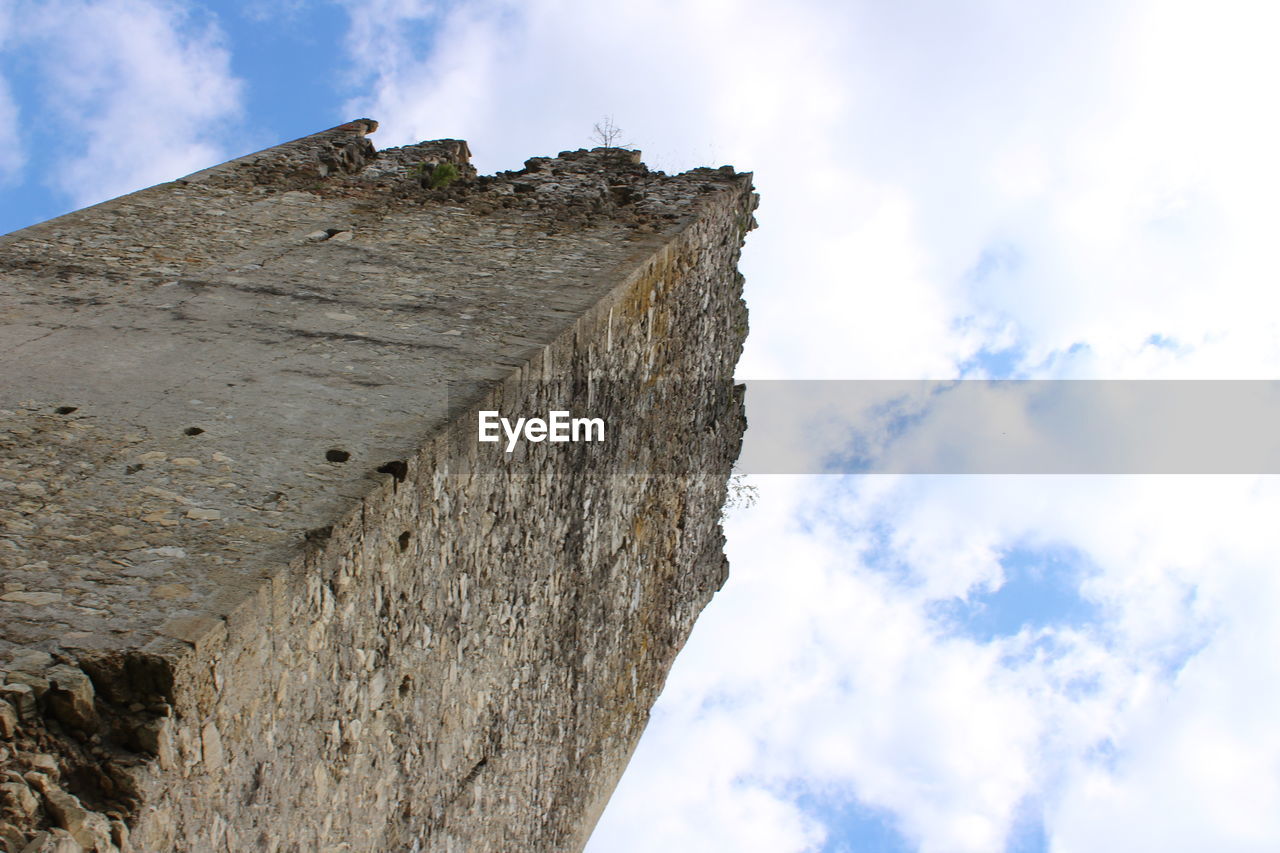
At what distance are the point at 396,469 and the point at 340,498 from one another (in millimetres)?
180

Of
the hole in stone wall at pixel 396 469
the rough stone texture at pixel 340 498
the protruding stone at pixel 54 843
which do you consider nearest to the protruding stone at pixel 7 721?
the rough stone texture at pixel 340 498

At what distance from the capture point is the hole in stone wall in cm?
257

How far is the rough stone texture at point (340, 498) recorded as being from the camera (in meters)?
1.97

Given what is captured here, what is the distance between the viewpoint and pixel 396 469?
258 cm

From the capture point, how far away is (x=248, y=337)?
333 cm

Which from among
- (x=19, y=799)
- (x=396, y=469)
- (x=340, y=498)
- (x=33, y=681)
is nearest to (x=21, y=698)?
(x=33, y=681)

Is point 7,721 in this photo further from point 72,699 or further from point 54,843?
point 54,843

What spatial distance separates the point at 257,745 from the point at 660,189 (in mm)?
3968

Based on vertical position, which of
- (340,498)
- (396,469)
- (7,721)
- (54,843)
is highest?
(396,469)

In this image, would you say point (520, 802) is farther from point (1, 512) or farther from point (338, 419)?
point (1, 512)

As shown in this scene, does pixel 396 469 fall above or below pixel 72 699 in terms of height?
above

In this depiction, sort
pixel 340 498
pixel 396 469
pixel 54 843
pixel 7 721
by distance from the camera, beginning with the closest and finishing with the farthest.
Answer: pixel 54 843, pixel 7 721, pixel 340 498, pixel 396 469

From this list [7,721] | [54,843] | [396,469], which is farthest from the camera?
[396,469]

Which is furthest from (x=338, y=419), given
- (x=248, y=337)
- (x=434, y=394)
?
(x=248, y=337)
